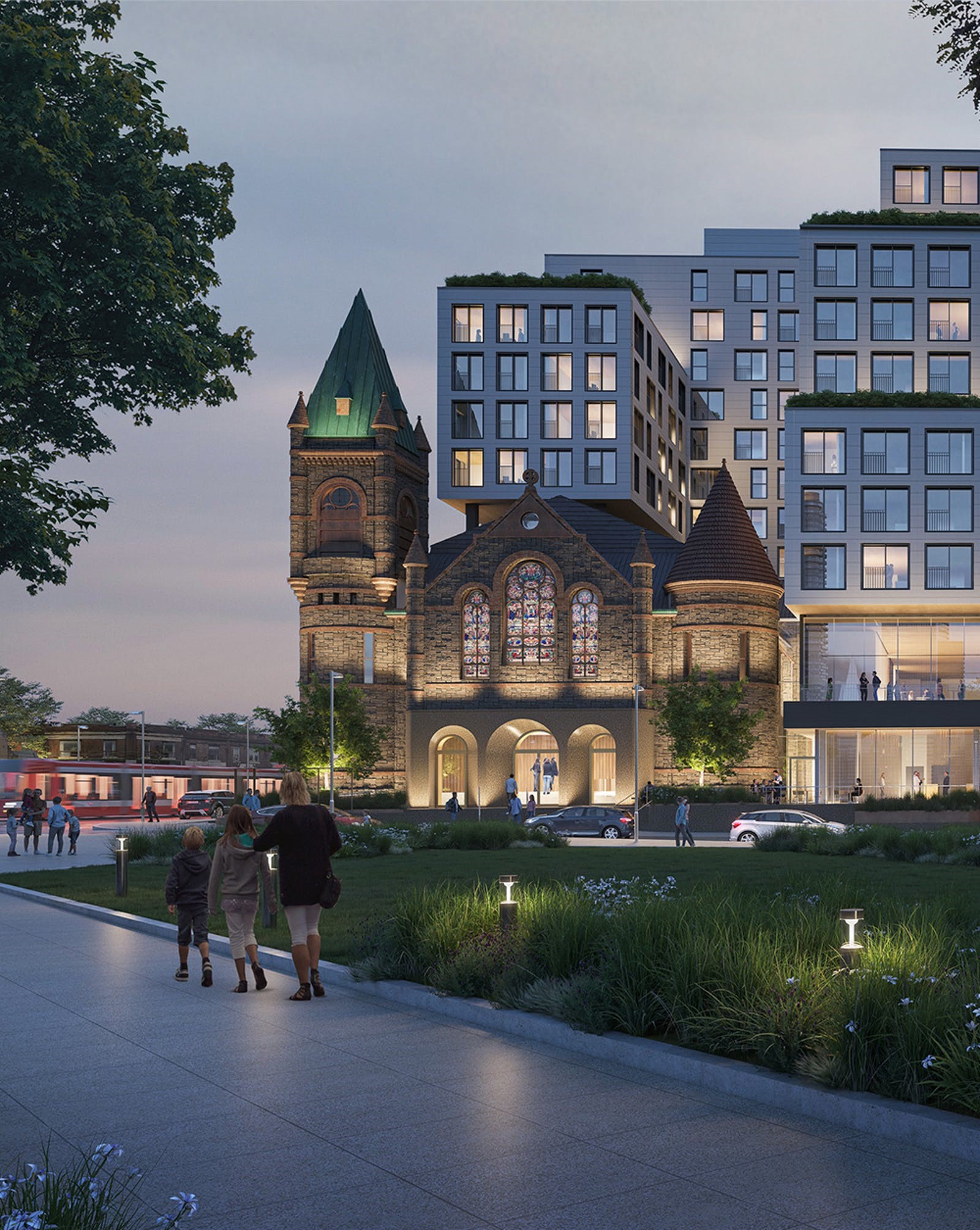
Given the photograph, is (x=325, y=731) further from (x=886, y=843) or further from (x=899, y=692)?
(x=886, y=843)

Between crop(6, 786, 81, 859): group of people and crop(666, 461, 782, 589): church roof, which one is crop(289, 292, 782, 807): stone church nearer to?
crop(666, 461, 782, 589): church roof

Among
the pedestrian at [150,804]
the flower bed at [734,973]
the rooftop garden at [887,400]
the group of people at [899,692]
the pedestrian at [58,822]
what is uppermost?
the rooftop garden at [887,400]

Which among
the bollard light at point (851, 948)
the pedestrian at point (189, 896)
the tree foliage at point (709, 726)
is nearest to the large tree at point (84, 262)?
the pedestrian at point (189, 896)

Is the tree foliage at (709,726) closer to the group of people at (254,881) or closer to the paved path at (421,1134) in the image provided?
the group of people at (254,881)

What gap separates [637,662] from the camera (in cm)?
6144

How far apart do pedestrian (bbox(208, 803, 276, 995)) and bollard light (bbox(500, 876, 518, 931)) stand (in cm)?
234

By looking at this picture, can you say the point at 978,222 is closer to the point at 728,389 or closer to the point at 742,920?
the point at 728,389

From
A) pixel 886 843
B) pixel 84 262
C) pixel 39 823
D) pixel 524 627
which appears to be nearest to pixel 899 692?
pixel 524 627

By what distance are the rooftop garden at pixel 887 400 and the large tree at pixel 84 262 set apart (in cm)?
3943

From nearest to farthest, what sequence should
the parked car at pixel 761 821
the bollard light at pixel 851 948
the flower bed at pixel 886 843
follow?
the bollard light at pixel 851 948
the flower bed at pixel 886 843
the parked car at pixel 761 821

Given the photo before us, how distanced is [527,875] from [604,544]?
42537 mm

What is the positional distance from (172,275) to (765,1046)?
70.2 feet

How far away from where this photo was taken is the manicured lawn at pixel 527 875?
16641 mm

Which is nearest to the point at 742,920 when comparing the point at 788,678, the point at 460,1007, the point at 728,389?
the point at 460,1007
